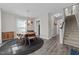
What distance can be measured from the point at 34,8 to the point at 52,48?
82 centimetres

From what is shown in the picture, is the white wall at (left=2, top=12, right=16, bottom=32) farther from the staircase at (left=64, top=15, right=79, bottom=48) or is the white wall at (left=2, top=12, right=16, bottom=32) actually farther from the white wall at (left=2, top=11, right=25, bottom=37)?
the staircase at (left=64, top=15, right=79, bottom=48)

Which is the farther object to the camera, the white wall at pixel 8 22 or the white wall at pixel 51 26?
the white wall at pixel 51 26

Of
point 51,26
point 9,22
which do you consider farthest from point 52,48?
point 9,22

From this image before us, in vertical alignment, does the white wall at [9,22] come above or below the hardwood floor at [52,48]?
above

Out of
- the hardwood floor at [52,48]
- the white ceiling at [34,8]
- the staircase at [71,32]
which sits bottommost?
the hardwood floor at [52,48]

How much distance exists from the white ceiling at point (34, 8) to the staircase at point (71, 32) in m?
0.25

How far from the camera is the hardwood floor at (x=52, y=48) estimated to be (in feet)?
5.64

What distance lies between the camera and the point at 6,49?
1.67 meters

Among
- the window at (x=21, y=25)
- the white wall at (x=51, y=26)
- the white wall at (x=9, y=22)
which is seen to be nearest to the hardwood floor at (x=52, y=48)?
the white wall at (x=51, y=26)

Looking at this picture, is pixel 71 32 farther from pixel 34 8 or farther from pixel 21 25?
pixel 21 25

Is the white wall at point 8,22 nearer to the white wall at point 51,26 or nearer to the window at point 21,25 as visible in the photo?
the window at point 21,25

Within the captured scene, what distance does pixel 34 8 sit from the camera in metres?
1.74
